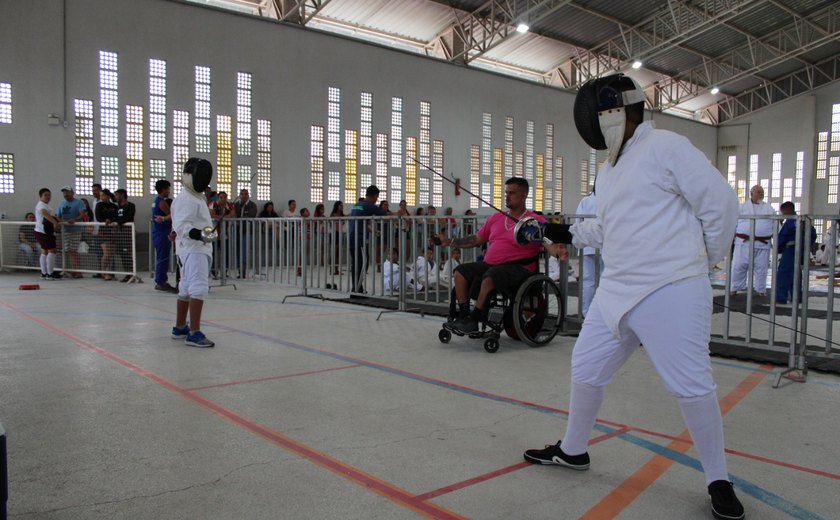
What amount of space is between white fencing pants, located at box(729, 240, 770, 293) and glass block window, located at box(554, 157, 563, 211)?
16.5m

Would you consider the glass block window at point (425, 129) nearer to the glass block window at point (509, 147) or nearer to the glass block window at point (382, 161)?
the glass block window at point (382, 161)

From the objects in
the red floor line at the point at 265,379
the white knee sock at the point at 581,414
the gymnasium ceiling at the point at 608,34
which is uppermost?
the gymnasium ceiling at the point at 608,34

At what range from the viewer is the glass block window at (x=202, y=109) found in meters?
16.8

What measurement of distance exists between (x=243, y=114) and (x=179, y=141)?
2048 millimetres

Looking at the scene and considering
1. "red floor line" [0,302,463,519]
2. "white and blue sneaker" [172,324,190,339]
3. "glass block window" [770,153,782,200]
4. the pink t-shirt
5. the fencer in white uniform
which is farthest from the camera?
"glass block window" [770,153,782,200]

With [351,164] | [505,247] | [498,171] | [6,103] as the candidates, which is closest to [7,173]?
[6,103]

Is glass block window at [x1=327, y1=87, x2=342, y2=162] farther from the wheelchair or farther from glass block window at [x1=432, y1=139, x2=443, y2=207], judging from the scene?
the wheelchair

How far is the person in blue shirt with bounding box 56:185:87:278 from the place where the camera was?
1254 centimetres

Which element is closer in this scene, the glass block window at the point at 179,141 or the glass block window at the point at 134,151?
the glass block window at the point at 134,151

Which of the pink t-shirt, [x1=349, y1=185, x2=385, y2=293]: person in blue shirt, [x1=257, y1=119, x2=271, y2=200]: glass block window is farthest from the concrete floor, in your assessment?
[x1=257, y1=119, x2=271, y2=200]: glass block window

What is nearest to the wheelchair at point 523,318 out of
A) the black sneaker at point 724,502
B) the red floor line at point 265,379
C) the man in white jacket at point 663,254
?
the red floor line at point 265,379

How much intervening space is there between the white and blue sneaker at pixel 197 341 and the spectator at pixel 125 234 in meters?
7.09

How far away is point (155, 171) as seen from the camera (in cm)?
1614

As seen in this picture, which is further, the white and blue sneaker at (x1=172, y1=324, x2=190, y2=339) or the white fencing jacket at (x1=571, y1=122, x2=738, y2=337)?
the white and blue sneaker at (x1=172, y1=324, x2=190, y2=339)
